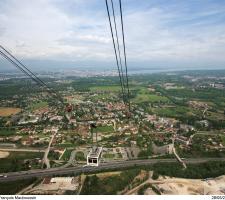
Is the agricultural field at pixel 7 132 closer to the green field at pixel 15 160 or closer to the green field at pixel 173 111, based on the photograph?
the green field at pixel 15 160

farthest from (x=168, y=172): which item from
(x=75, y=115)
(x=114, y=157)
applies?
(x=75, y=115)

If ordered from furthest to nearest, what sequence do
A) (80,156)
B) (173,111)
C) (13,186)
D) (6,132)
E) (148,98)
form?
(148,98)
(173,111)
(6,132)
(80,156)
(13,186)

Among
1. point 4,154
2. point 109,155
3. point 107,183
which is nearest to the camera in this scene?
point 107,183

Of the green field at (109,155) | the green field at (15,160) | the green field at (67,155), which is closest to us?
the green field at (15,160)

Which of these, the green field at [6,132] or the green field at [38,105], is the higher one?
the green field at [38,105]

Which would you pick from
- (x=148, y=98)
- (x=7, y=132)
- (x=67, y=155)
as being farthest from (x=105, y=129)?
(x=148, y=98)

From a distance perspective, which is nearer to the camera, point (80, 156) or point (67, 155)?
point (80, 156)

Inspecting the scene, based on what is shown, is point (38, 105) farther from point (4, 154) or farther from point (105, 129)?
point (4, 154)

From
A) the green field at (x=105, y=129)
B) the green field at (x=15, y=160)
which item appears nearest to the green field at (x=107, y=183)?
the green field at (x=15, y=160)

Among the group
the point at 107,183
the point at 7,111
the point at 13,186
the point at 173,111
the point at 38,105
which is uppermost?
the point at 107,183

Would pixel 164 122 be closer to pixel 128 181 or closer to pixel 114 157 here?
pixel 114 157

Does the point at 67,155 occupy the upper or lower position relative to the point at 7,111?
lower
